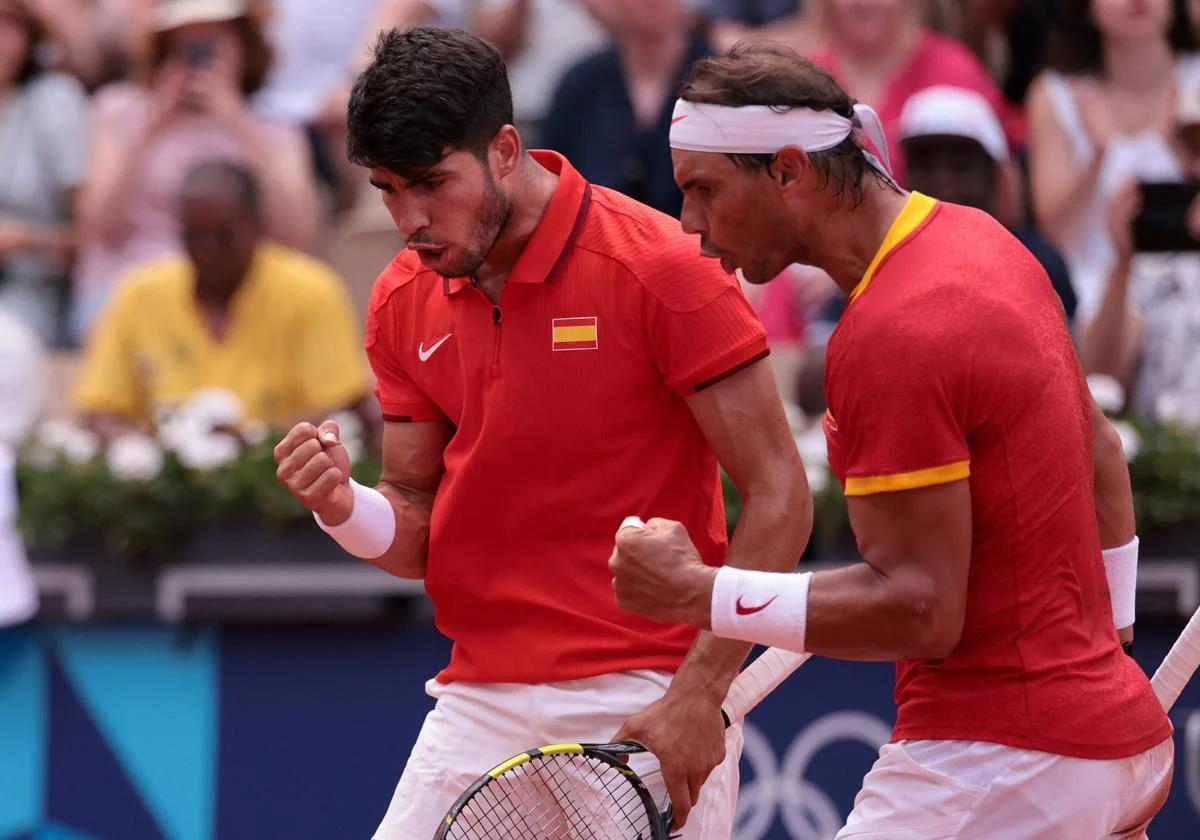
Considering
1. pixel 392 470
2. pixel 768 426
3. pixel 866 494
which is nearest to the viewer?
pixel 866 494

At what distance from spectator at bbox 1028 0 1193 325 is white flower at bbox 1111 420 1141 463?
57.9 inches

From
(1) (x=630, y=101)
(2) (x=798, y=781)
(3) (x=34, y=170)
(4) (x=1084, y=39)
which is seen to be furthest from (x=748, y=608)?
(3) (x=34, y=170)

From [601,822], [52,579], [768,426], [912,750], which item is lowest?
[52,579]

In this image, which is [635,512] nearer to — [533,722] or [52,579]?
[533,722]

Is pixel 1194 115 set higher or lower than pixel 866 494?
lower

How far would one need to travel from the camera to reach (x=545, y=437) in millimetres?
3547

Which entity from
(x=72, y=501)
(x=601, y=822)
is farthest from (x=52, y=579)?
(x=601, y=822)

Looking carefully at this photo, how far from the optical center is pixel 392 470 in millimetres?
3875

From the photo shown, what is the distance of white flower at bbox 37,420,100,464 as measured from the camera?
20.5ft

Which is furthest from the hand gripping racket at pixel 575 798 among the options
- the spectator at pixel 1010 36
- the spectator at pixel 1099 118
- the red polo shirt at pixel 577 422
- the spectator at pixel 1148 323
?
the spectator at pixel 1010 36

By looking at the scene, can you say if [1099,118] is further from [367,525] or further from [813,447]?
[367,525]

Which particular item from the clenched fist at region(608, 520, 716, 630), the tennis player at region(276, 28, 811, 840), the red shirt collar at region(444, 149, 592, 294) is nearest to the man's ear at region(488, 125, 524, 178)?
the tennis player at region(276, 28, 811, 840)

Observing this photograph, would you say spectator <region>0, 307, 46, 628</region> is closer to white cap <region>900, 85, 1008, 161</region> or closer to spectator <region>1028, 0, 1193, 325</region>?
white cap <region>900, 85, 1008, 161</region>

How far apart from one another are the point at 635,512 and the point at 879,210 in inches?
30.9
